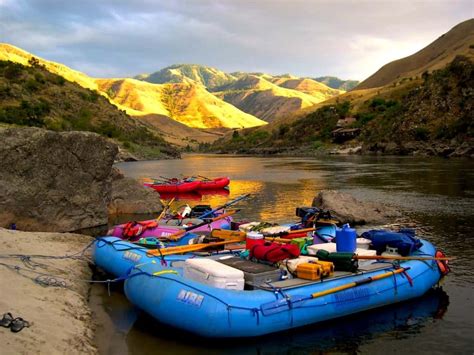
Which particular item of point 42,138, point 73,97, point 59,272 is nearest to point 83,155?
point 42,138

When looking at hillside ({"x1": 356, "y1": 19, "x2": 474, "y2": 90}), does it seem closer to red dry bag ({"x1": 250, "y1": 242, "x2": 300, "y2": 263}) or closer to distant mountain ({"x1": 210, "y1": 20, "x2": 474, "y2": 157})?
distant mountain ({"x1": 210, "y1": 20, "x2": 474, "y2": 157})

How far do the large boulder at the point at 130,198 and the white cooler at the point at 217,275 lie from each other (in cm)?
1453

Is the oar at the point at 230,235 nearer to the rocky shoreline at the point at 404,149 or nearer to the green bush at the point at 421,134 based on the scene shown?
the rocky shoreline at the point at 404,149

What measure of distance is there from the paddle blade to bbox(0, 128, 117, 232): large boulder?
437 inches

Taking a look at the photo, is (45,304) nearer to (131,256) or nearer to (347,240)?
(131,256)

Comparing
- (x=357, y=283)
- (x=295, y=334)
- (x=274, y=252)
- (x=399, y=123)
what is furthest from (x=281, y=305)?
(x=399, y=123)

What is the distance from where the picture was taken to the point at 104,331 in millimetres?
9320

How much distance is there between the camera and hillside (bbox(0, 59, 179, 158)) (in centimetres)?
7600

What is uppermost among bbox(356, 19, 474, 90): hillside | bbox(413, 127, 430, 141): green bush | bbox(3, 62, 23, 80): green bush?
bbox(356, 19, 474, 90): hillside

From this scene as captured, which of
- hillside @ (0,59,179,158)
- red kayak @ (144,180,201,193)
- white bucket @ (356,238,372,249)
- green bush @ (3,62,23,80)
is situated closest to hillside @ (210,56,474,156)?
hillside @ (0,59,179,158)

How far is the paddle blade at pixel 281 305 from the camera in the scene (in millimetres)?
8781

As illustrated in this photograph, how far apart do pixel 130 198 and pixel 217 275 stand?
15773 mm

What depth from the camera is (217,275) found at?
920 centimetres

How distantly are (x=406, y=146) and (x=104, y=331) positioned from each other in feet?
226
